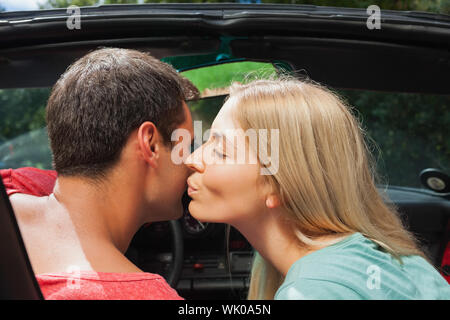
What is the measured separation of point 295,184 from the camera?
1528 millimetres

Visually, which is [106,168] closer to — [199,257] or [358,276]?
[358,276]

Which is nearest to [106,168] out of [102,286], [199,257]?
[102,286]

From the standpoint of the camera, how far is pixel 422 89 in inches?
79.3

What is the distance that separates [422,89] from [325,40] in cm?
49

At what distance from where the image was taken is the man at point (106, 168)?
4.23ft

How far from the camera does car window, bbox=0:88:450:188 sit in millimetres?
2975

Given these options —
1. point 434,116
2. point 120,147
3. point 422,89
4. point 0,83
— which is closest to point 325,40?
point 422,89

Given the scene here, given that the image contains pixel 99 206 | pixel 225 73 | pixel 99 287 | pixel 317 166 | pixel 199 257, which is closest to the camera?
pixel 99 287

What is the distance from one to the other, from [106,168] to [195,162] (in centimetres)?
30

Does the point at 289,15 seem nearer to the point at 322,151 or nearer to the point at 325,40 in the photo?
the point at 325,40

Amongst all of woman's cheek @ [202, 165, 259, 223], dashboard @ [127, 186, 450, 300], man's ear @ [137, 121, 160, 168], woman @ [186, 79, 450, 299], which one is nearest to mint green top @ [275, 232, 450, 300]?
woman @ [186, 79, 450, 299]

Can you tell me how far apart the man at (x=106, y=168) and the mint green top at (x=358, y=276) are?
1.14 ft

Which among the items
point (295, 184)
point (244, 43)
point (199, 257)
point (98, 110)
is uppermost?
point (244, 43)

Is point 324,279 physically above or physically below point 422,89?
below
